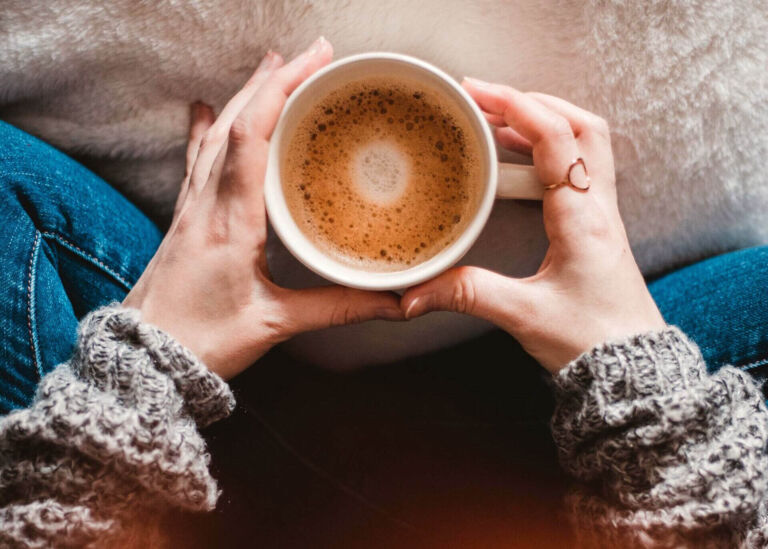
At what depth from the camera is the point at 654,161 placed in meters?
0.83

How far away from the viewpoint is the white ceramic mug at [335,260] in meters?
0.63

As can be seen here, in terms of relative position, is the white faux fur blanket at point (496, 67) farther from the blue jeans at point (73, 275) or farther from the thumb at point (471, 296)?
the thumb at point (471, 296)

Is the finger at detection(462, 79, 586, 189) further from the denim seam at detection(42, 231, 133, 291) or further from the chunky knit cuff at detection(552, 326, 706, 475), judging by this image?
the denim seam at detection(42, 231, 133, 291)

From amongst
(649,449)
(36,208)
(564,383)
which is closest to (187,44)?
(36,208)

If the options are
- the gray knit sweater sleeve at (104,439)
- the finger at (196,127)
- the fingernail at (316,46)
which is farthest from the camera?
the finger at (196,127)

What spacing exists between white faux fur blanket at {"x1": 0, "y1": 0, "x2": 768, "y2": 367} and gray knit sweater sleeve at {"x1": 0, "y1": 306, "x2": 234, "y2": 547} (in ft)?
0.83

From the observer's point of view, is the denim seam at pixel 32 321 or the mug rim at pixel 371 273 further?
the denim seam at pixel 32 321

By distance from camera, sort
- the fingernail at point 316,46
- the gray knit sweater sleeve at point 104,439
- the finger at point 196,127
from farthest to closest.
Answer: the finger at point 196,127
the fingernail at point 316,46
the gray knit sweater sleeve at point 104,439

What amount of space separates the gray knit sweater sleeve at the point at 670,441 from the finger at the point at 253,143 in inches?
15.4

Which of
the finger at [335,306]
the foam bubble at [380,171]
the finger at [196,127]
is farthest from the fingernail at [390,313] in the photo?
the finger at [196,127]

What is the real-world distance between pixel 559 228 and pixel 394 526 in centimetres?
58

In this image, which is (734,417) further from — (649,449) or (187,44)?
(187,44)

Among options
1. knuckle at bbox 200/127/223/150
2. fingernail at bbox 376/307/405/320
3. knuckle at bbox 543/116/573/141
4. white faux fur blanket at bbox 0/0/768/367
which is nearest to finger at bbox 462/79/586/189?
knuckle at bbox 543/116/573/141

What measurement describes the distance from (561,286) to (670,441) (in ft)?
0.64
